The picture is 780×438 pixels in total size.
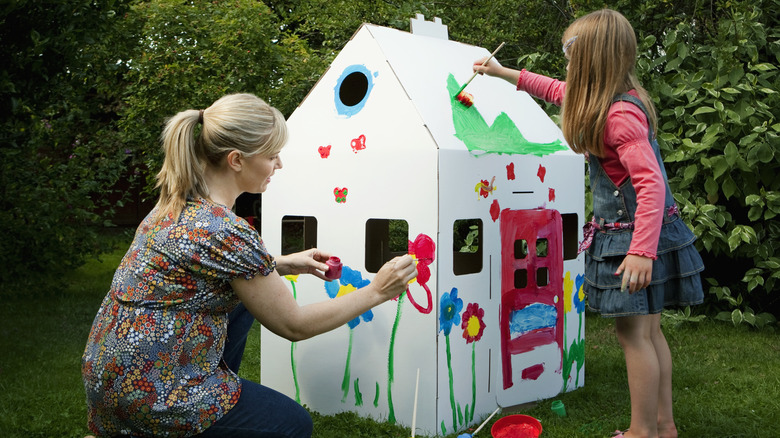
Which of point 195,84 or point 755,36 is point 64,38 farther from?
point 755,36

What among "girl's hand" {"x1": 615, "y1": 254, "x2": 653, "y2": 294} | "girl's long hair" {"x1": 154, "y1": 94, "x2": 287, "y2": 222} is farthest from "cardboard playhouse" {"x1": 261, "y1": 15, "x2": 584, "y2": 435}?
"girl's long hair" {"x1": 154, "y1": 94, "x2": 287, "y2": 222}

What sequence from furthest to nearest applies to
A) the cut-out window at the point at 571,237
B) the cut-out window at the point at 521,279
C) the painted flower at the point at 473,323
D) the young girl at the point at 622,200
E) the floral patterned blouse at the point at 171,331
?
the cut-out window at the point at 521,279 → the cut-out window at the point at 571,237 → the painted flower at the point at 473,323 → the young girl at the point at 622,200 → the floral patterned blouse at the point at 171,331

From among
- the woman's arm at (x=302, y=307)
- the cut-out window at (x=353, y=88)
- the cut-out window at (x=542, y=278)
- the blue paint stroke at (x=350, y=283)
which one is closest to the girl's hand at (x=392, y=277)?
the woman's arm at (x=302, y=307)

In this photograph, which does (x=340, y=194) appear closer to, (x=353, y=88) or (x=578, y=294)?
(x=353, y=88)

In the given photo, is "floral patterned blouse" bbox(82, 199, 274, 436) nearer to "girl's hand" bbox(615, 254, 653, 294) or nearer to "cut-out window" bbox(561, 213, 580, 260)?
"girl's hand" bbox(615, 254, 653, 294)

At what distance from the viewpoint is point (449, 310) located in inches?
98.4

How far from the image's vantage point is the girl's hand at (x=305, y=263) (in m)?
2.22

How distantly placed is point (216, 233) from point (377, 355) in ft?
3.50

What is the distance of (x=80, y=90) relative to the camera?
4223 millimetres

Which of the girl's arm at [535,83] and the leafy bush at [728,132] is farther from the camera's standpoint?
the leafy bush at [728,132]

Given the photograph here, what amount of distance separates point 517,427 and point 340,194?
1043mm

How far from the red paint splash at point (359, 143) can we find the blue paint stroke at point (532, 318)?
845 mm

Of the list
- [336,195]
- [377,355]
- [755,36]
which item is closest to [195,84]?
[336,195]

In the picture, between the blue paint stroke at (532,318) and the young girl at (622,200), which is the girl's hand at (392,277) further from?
the blue paint stroke at (532,318)
